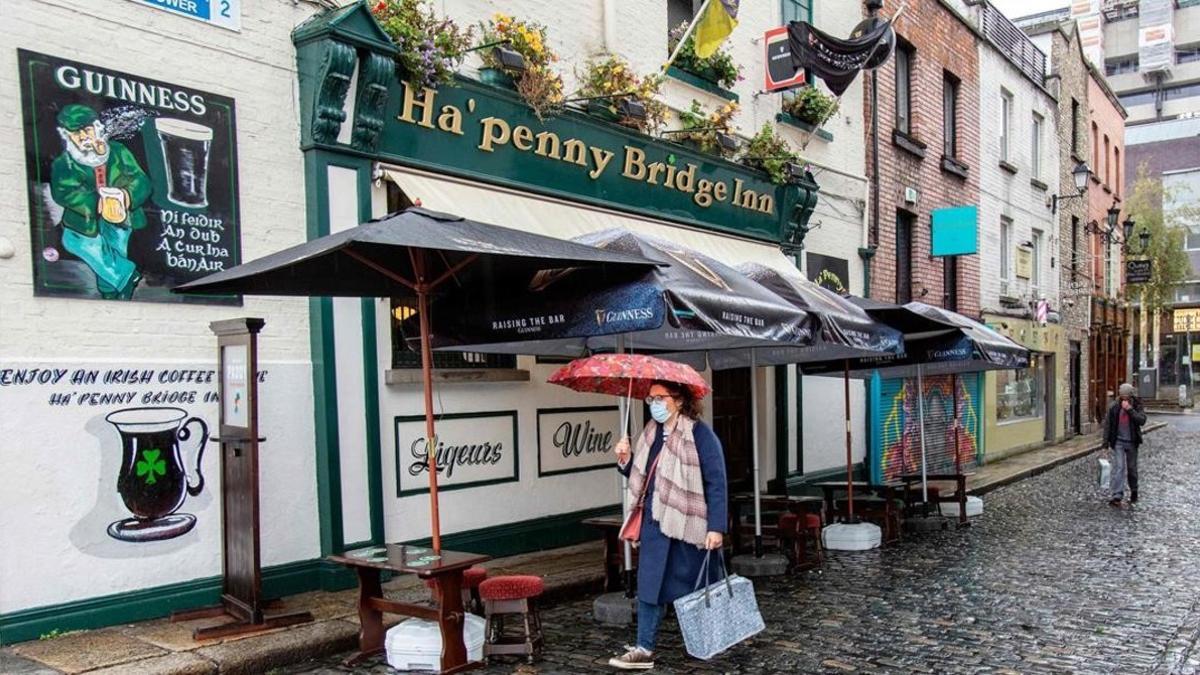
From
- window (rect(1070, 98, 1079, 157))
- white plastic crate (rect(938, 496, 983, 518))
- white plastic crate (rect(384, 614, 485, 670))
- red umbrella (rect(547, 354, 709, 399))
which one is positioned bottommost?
white plastic crate (rect(938, 496, 983, 518))

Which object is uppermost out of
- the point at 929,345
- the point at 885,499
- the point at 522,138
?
the point at 522,138

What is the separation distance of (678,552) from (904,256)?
12029 millimetres

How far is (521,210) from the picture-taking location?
8.76 m

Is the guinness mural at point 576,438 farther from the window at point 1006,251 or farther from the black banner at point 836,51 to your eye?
the window at point 1006,251

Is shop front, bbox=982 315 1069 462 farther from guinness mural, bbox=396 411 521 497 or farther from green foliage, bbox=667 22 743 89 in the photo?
guinness mural, bbox=396 411 521 497

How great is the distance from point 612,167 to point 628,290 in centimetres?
444

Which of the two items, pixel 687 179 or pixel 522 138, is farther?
pixel 687 179

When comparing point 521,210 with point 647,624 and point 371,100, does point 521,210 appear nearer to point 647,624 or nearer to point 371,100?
point 371,100

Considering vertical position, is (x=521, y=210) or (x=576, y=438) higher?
(x=521, y=210)

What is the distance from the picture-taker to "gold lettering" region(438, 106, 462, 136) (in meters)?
8.18

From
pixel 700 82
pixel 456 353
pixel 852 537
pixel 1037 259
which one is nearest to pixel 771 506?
pixel 852 537

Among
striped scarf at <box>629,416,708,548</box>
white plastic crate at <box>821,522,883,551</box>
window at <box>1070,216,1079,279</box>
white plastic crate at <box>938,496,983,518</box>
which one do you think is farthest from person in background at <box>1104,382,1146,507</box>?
window at <box>1070,216,1079,279</box>

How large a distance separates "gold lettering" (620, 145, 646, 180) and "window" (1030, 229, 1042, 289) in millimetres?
15168

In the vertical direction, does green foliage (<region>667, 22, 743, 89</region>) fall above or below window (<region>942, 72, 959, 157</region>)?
below
